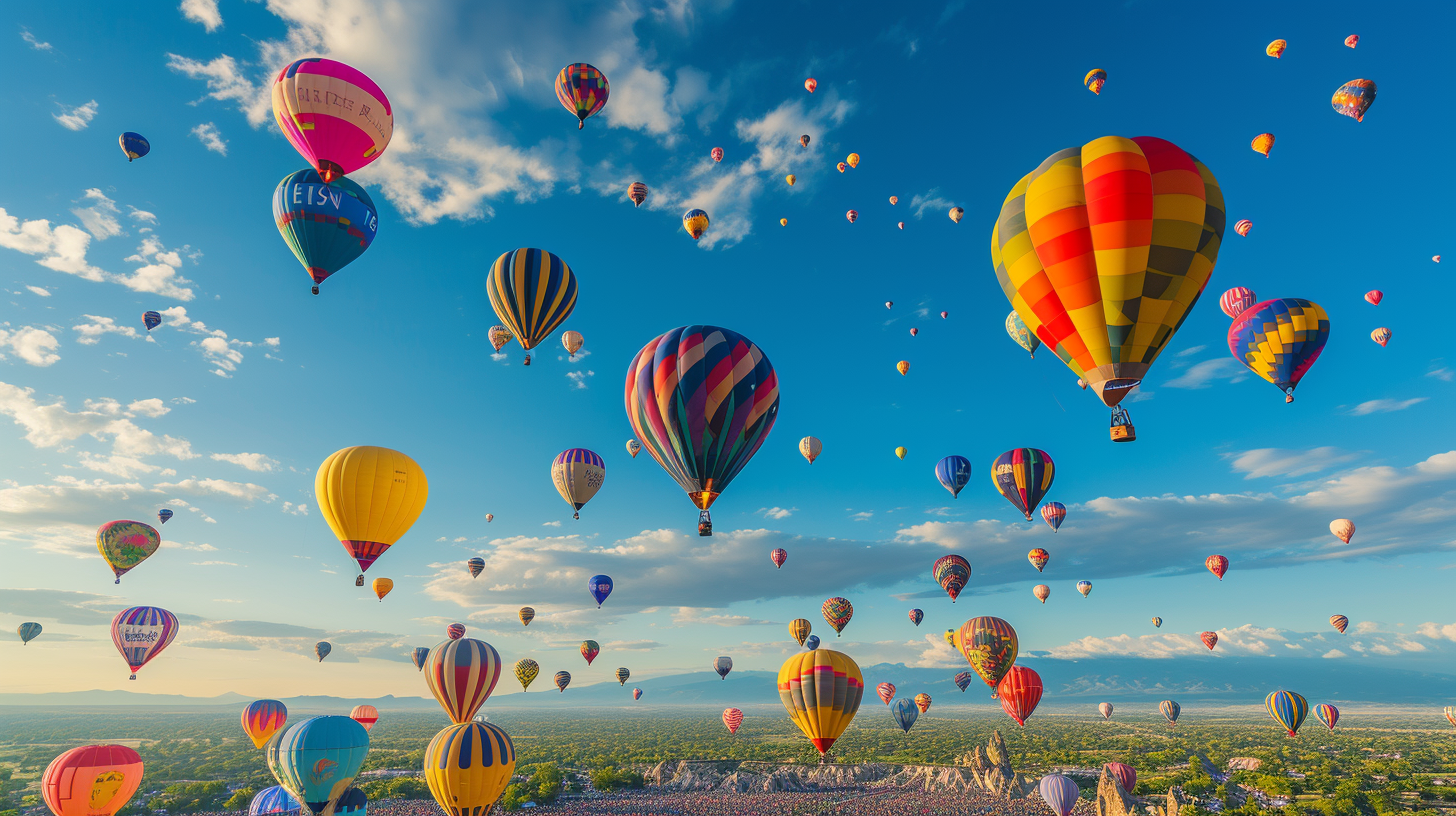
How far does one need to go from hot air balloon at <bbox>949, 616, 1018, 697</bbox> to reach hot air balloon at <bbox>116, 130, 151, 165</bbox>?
49.2 meters

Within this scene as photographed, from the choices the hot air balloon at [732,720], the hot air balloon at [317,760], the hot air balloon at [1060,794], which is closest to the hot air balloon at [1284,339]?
the hot air balloon at [1060,794]

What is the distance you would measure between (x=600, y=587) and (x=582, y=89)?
30.8 metres

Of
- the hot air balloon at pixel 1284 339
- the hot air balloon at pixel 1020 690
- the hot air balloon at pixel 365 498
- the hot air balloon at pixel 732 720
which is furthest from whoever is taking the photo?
the hot air balloon at pixel 732 720

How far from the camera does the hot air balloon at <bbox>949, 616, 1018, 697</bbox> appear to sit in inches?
1394

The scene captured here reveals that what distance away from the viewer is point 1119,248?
14961mm

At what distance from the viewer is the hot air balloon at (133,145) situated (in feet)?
103

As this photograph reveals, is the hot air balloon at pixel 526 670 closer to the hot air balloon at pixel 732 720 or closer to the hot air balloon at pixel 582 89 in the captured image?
the hot air balloon at pixel 732 720

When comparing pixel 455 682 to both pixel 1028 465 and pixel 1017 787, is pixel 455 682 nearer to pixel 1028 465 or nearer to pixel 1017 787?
pixel 1028 465

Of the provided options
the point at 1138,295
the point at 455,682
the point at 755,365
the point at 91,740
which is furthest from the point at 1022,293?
the point at 91,740

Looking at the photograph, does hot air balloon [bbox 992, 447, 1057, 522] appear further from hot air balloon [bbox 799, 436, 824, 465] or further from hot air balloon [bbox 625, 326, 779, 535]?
hot air balloon [bbox 625, 326, 779, 535]

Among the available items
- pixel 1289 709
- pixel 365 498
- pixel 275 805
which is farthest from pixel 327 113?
pixel 1289 709

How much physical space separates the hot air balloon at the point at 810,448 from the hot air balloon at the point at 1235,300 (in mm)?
23657

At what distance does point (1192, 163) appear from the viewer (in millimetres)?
15305

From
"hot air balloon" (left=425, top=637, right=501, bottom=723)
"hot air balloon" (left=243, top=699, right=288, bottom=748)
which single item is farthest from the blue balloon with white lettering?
"hot air balloon" (left=243, top=699, right=288, bottom=748)
